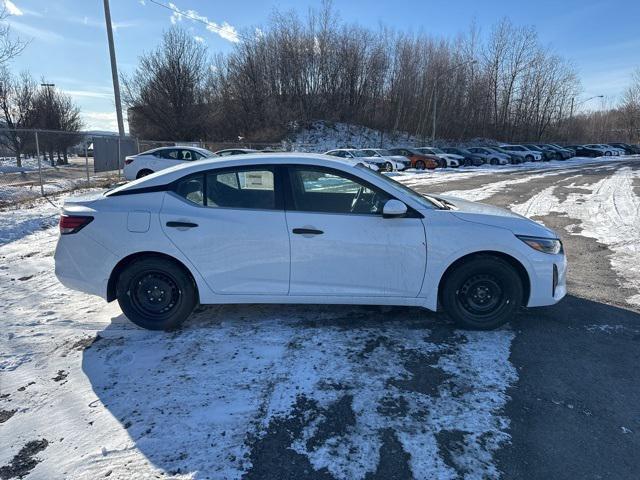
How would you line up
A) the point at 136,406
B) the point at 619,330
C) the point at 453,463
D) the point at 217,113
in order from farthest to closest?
the point at 217,113
the point at 619,330
the point at 136,406
the point at 453,463

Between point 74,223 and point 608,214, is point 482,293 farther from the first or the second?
point 608,214

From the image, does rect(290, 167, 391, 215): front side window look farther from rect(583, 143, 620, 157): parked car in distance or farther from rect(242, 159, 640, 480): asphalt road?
rect(583, 143, 620, 157): parked car in distance

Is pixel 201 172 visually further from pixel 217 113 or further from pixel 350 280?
pixel 217 113

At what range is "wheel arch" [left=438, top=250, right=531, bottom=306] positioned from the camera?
3717 millimetres

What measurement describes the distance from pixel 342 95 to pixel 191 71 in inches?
774

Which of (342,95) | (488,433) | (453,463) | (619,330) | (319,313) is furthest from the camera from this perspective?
(342,95)

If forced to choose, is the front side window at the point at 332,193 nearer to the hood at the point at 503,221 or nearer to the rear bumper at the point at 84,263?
the hood at the point at 503,221

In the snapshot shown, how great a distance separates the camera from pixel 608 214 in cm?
998

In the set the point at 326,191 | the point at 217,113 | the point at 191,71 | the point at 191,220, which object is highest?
the point at 191,71

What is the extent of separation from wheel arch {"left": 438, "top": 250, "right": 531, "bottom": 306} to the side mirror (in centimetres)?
71

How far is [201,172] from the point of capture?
3.82 metres

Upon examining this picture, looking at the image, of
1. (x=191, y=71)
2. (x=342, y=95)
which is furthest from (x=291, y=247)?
(x=342, y=95)

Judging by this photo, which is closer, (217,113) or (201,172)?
(201,172)

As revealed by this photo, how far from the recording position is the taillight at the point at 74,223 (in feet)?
12.3
